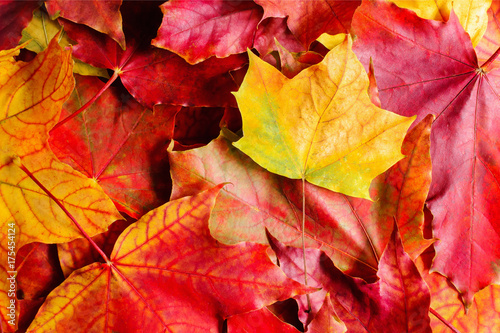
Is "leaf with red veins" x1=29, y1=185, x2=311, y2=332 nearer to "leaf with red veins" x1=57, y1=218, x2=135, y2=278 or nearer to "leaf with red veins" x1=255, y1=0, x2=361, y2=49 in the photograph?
"leaf with red veins" x1=57, y1=218, x2=135, y2=278

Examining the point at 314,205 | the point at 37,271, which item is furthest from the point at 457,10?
the point at 37,271

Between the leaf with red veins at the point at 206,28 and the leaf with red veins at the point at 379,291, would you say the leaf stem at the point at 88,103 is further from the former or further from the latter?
the leaf with red veins at the point at 379,291

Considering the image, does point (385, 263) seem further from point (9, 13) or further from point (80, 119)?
point (9, 13)

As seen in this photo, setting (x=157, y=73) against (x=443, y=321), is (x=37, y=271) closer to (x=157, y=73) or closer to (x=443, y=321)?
(x=157, y=73)

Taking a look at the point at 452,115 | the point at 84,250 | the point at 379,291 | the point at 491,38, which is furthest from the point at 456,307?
the point at 84,250

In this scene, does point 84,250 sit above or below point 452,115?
below

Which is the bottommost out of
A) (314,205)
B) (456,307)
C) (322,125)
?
(456,307)

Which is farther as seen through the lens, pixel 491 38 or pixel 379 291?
pixel 491 38

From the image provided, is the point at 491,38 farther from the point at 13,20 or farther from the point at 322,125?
the point at 13,20
